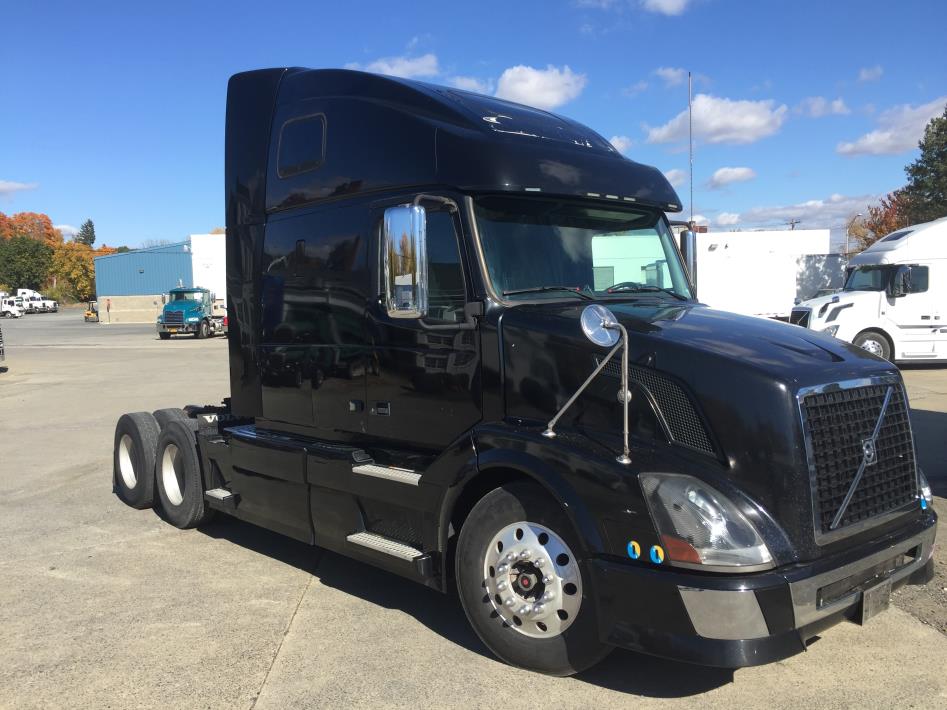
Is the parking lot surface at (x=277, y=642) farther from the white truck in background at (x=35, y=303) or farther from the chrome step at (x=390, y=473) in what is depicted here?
the white truck in background at (x=35, y=303)

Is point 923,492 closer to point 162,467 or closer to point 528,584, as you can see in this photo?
point 528,584

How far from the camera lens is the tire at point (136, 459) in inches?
267

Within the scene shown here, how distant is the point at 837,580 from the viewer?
317 centimetres

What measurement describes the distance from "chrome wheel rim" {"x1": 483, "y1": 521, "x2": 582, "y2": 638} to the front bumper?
0.22 m

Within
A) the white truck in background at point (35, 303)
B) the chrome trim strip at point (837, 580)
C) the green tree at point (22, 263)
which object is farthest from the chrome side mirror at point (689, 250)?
the green tree at point (22, 263)

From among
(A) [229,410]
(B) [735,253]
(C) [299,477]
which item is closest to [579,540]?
(C) [299,477]

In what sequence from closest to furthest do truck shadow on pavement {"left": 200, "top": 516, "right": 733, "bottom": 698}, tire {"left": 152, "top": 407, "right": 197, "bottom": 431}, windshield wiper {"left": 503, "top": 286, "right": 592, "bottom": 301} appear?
truck shadow on pavement {"left": 200, "top": 516, "right": 733, "bottom": 698} → windshield wiper {"left": 503, "top": 286, "right": 592, "bottom": 301} → tire {"left": 152, "top": 407, "right": 197, "bottom": 431}

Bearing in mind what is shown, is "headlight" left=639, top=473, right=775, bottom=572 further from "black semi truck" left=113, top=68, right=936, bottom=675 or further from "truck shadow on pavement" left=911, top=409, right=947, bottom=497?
"truck shadow on pavement" left=911, top=409, right=947, bottom=497

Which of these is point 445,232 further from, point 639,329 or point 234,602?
point 234,602

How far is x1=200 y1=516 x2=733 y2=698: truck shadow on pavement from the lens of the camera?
12.0ft

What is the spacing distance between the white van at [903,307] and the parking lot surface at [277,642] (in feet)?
34.9

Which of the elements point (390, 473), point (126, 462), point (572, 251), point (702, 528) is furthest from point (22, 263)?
point (702, 528)

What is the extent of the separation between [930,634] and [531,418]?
2.51 meters

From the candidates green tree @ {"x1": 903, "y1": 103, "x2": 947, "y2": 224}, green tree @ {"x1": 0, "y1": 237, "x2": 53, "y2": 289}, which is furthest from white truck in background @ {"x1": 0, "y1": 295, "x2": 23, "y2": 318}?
green tree @ {"x1": 903, "y1": 103, "x2": 947, "y2": 224}
